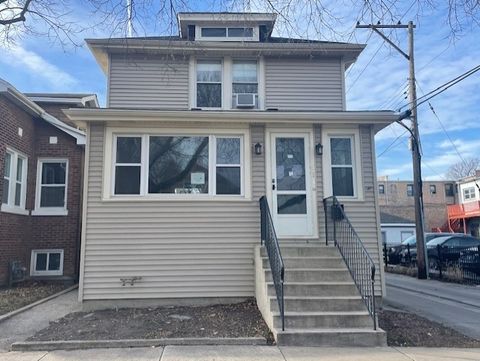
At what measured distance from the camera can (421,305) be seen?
9.05 m

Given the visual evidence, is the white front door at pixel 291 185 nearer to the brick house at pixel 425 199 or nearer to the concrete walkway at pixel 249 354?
the concrete walkway at pixel 249 354

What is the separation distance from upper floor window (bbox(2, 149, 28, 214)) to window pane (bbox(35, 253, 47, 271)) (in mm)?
1278

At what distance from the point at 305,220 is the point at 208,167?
88.0 inches

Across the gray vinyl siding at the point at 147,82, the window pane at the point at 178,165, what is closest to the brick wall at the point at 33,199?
the gray vinyl siding at the point at 147,82

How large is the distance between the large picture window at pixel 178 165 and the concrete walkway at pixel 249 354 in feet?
11.2

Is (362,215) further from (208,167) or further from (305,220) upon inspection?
(208,167)

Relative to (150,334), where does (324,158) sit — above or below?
above

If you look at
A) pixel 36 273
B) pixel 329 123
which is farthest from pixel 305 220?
pixel 36 273

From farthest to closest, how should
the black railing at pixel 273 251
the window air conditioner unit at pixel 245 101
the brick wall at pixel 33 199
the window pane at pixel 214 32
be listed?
1. the window pane at pixel 214 32
2. the brick wall at pixel 33 199
3. the window air conditioner unit at pixel 245 101
4. the black railing at pixel 273 251

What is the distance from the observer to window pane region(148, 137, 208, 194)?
823cm

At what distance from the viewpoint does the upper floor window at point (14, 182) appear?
33.7ft

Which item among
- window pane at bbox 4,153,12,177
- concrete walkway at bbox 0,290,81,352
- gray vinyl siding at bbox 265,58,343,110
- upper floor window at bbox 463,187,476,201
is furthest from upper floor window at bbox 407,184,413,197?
concrete walkway at bbox 0,290,81,352

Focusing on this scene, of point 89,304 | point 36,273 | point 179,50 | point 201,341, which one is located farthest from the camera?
point 36,273

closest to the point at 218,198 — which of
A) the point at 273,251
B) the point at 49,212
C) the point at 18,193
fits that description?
the point at 273,251
